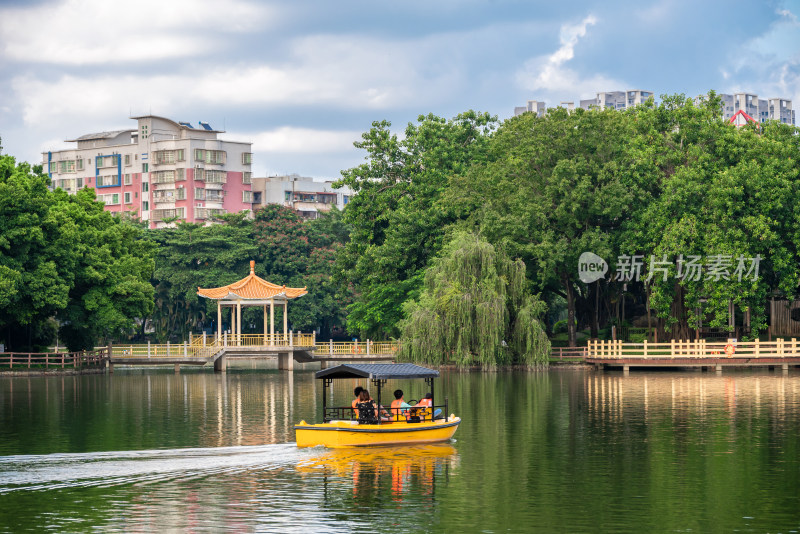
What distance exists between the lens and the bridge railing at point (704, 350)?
57.6 metres

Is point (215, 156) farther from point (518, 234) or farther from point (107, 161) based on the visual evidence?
point (518, 234)

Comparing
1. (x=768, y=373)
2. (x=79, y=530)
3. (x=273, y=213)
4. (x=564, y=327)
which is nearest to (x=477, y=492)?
(x=79, y=530)

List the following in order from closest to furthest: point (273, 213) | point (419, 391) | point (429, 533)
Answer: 1. point (429, 533)
2. point (419, 391)
3. point (273, 213)

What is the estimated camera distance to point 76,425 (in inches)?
1272

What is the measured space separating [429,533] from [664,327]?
157 feet

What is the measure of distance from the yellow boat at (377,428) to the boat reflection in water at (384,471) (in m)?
0.22

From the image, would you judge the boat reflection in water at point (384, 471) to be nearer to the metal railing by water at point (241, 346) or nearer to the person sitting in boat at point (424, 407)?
the person sitting in boat at point (424, 407)

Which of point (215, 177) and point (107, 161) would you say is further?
point (107, 161)

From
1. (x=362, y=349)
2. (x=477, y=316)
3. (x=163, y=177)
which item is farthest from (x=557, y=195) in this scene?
(x=163, y=177)

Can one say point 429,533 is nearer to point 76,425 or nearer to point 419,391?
point 76,425

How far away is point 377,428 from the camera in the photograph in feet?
86.1

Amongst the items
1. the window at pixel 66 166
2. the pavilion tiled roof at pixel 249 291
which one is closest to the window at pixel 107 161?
the window at pixel 66 166

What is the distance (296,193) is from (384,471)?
119330 mm

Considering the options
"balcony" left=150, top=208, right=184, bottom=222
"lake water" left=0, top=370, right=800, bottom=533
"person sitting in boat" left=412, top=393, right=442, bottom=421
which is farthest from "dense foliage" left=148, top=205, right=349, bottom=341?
"person sitting in boat" left=412, top=393, right=442, bottom=421
